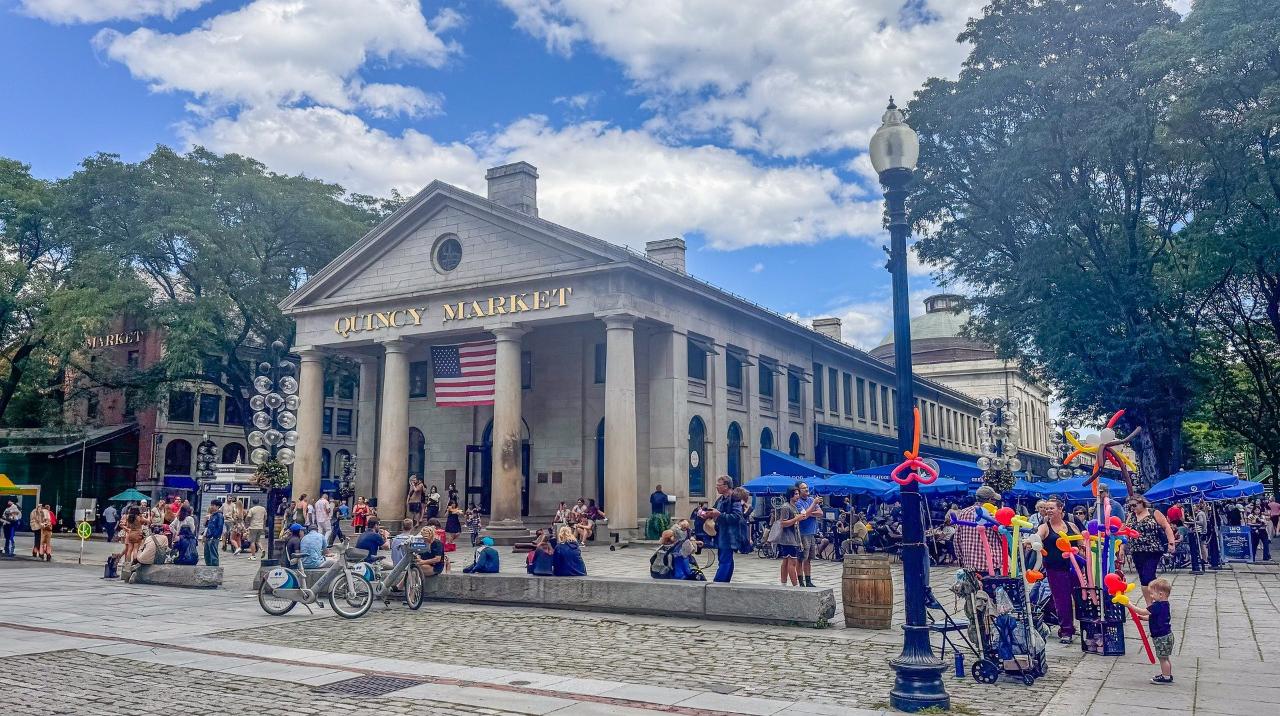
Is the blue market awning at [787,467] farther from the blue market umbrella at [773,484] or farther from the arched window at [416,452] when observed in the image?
the arched window at [416,452]

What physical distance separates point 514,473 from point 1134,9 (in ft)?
75.5

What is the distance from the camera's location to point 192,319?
40.9m

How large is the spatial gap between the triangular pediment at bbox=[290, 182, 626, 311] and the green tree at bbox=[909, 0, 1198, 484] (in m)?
11.5

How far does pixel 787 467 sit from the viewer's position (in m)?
33.8

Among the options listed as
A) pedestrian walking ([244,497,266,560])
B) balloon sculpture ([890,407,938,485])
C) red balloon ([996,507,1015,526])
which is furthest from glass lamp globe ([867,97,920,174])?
pedestrian walking ([244,497,266,560])

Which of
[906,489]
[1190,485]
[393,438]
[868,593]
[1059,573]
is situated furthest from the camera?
[393,438]

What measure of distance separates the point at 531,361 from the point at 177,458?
26.8m

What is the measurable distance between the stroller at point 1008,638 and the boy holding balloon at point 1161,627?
1018 millimetres

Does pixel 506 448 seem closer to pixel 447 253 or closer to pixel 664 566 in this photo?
pixel 447 253

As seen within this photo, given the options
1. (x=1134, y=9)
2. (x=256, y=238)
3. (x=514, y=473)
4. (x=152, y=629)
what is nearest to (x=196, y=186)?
(x=256, y=238)

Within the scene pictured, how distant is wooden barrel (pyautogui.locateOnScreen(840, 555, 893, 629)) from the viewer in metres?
13.1

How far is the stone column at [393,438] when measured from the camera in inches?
1379

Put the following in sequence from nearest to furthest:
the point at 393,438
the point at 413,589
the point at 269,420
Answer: the point at 413,589 → the point at 269,420 → the point at 393,438

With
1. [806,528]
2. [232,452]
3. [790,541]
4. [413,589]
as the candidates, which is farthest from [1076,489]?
[232,452]
